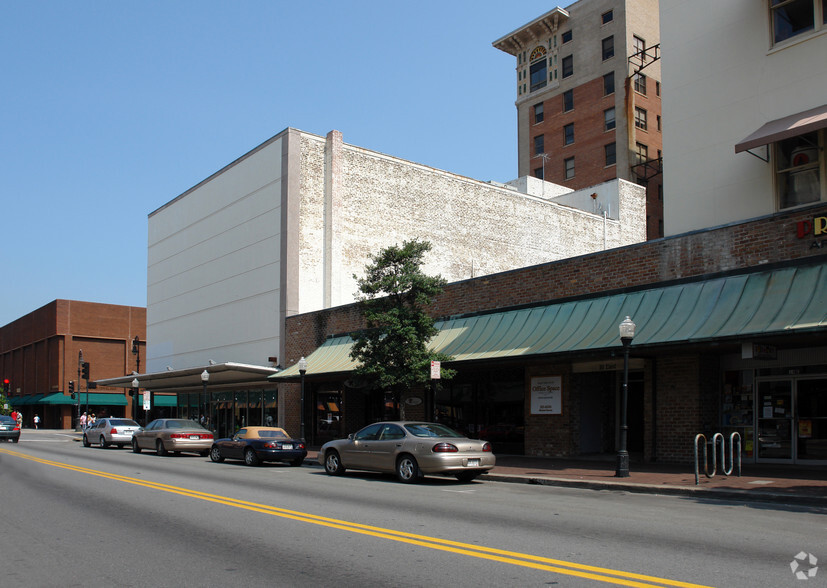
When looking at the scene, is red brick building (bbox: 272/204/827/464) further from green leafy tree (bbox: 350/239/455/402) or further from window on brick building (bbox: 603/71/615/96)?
window on brick building (bbox: 603/71/615/96)

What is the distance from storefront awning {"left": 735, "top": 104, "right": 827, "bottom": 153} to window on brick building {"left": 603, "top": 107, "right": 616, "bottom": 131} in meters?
33.1

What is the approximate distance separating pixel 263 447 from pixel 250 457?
2.21 ft

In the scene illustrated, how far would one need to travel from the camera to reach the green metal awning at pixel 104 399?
7094 cm

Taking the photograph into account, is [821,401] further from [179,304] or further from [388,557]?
[179,304]

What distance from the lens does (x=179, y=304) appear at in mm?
44781

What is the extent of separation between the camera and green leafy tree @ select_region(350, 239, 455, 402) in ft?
71.3

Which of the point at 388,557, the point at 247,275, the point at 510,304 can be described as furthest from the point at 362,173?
the point at 388,557

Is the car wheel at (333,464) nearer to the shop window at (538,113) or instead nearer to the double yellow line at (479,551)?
the double yellow line at (479,551)

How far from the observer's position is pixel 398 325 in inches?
854

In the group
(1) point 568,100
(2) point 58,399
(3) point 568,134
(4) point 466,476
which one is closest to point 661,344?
(4) point 466,476

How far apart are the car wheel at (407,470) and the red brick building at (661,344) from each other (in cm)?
489

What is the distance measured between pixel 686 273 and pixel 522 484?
21.9 ft

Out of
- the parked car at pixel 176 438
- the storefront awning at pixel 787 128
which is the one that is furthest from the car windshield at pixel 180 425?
the storefront awning at pixel 787 128

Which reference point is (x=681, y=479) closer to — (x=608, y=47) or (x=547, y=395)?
(x=547, y=395)
